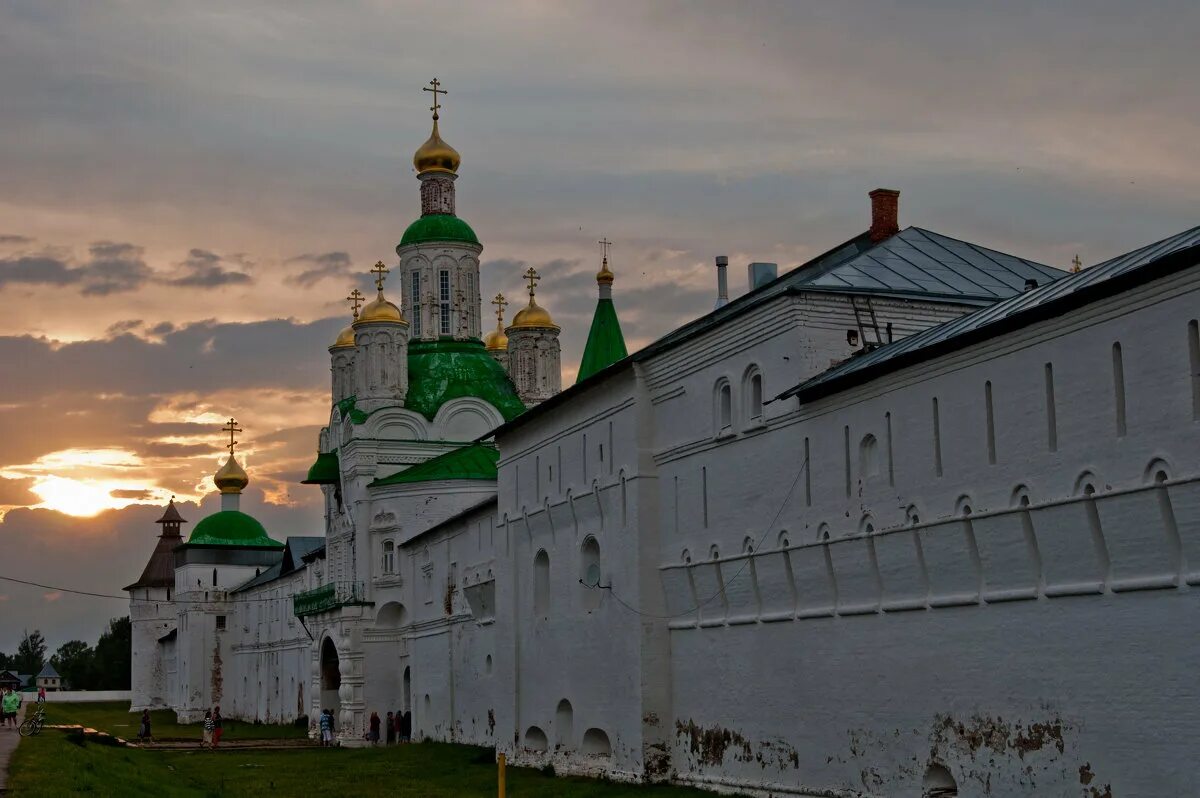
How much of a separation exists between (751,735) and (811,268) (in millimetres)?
7181

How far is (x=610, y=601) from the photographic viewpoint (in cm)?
2678

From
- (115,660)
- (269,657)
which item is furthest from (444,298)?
(115,660)

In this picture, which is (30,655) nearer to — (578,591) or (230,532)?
(230,532)

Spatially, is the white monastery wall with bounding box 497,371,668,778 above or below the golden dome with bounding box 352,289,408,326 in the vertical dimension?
below

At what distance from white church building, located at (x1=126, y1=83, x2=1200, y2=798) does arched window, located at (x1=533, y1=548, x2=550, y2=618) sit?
0.19ft

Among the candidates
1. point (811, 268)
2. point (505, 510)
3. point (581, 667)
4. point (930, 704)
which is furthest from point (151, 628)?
point (930, 704)

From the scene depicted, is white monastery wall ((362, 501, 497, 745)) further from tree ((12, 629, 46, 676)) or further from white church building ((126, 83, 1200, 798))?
tree ((12, 629, 46, 676))

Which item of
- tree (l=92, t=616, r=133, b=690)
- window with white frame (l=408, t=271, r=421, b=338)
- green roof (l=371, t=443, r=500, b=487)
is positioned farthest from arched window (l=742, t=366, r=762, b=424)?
tree (l=92, t=616, r=133, b=690)

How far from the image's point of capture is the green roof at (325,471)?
48406mm

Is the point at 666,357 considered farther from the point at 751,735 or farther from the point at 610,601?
the point at 751,735

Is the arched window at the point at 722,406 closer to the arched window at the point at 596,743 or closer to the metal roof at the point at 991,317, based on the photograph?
the metal roof at the point at 991,317

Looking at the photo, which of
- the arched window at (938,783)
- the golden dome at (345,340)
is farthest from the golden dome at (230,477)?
the arched window at (938,783)

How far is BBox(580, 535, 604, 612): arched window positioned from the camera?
27.7m

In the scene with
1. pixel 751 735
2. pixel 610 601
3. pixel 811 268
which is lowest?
pixel 751 735
